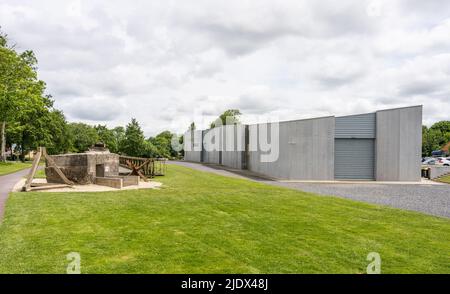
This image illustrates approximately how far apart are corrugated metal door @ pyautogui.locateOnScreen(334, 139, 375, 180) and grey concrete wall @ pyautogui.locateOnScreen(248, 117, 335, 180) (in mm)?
1056

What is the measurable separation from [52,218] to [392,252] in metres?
8.37

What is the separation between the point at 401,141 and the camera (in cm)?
2497

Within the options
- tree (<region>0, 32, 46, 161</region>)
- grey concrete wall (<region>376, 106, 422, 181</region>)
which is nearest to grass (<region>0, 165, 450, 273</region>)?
grey concrete wall (<region>376, 106, 422, 181</region>)

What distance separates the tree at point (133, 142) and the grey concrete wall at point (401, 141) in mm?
18811

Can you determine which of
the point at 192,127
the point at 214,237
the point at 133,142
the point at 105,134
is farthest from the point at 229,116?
the point at 214,237

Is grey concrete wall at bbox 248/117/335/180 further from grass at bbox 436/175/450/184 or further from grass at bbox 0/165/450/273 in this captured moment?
grass at bbox 0/165/450/273

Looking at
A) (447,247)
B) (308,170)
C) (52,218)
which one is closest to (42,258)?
(52,218)

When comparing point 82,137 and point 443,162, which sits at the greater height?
point 82,137

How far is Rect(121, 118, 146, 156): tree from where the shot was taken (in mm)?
25688

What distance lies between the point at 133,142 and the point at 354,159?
57.5 feet

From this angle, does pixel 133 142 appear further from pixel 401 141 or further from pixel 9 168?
pixel 401 141

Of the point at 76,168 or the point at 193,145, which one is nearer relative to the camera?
the point at 76,168

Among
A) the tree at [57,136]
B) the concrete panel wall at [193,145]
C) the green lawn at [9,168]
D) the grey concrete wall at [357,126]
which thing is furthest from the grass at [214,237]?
the tree at [57,136]
